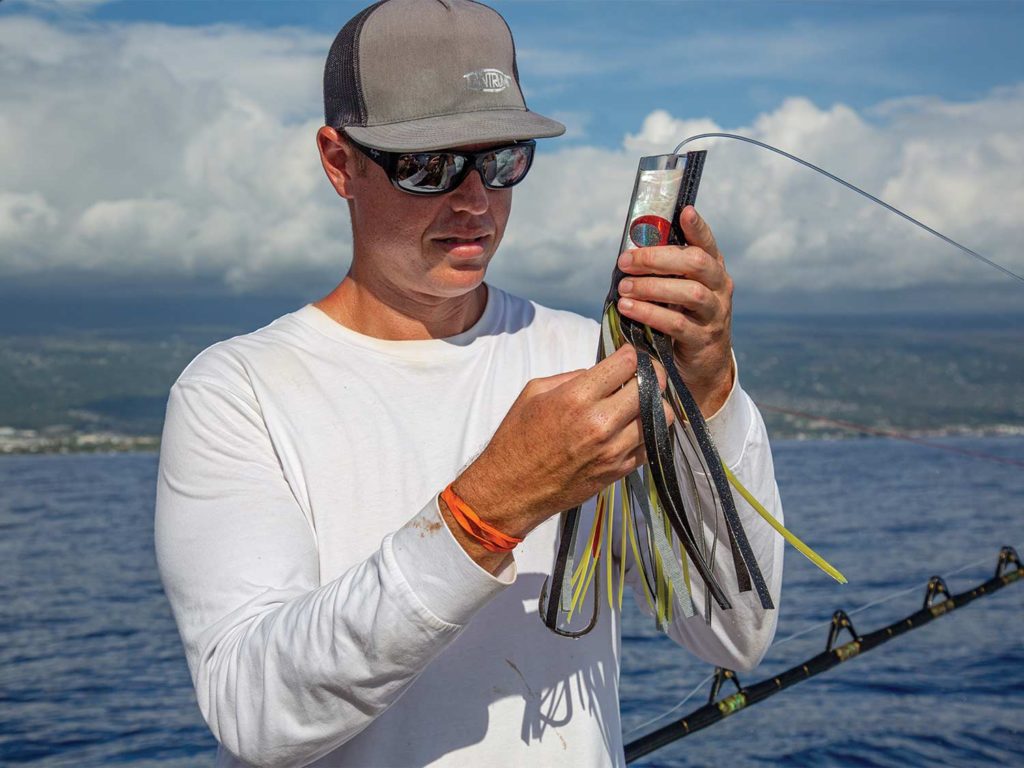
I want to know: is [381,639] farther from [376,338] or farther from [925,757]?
[925,757]

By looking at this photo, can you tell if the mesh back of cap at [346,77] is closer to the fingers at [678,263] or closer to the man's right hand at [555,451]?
the fingers at [678,263]

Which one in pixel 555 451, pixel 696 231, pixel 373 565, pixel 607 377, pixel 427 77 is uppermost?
pixel 427 77

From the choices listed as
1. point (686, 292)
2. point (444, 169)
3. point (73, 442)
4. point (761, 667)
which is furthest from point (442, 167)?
point (73, 442)

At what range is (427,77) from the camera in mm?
2334

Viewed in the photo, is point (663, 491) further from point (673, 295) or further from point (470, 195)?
point (470, 195)

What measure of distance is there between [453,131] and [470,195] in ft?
0.49

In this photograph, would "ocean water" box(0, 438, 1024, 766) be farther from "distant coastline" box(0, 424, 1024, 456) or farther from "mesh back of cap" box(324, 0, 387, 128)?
"distant coastline" box(0, 424, 1024, 456)

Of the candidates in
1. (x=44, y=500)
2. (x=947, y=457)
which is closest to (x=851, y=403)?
(x=947, y=457)

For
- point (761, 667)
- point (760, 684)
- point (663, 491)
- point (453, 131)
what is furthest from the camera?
point (761, 667)

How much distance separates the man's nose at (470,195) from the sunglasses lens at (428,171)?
Answer: 0.09 ft

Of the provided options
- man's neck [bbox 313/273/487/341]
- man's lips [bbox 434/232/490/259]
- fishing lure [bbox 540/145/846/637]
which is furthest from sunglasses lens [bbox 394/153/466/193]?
fishing lure [bbox 540/145/846/637]

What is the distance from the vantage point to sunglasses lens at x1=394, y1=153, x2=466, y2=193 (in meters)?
2.30

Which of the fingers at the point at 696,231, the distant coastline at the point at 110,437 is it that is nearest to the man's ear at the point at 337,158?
the fingers at the point at 696,231

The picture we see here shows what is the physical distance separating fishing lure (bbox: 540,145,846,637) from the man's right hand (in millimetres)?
57
